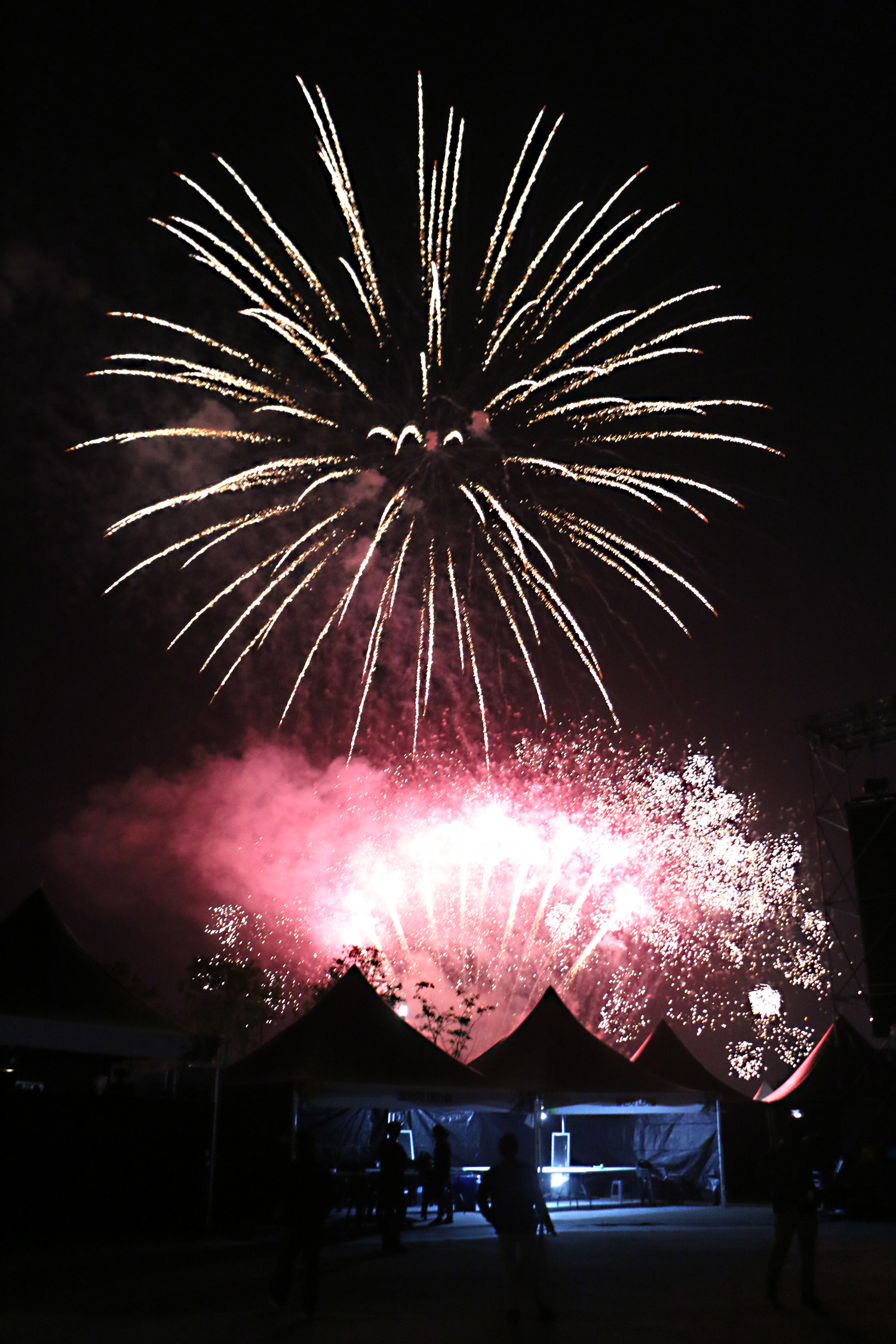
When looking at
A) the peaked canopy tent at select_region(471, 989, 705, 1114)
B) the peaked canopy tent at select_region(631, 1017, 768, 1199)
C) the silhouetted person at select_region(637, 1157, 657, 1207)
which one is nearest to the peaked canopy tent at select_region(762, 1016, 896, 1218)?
the peaked canopy tent at select_region(631, 1017, 768, 1199)

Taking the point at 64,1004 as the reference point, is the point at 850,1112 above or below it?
below

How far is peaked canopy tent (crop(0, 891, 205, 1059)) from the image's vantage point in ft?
42.8

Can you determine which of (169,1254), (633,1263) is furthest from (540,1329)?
(169,1254)

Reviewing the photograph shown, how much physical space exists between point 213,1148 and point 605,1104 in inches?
298

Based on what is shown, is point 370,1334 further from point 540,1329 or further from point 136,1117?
point 136,1117

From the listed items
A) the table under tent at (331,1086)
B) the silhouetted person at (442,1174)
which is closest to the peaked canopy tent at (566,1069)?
the table under tent at (331,1086)

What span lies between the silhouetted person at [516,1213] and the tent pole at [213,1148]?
7695 millimetres

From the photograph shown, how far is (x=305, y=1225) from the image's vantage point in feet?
27.1

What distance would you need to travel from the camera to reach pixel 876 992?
2020 cm

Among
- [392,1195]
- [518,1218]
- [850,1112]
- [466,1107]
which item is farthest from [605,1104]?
[518,1218]

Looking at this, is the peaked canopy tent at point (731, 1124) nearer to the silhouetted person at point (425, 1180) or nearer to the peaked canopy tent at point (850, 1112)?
the peaked canopy tent at point (850, 1112)

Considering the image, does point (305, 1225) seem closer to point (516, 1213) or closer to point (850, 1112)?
point (516, 1213)

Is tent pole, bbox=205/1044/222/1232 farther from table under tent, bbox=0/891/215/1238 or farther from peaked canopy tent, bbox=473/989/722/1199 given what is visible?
peaked canopy tent, bbox=473/989/722/1199

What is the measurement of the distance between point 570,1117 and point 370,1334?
60.1ft
